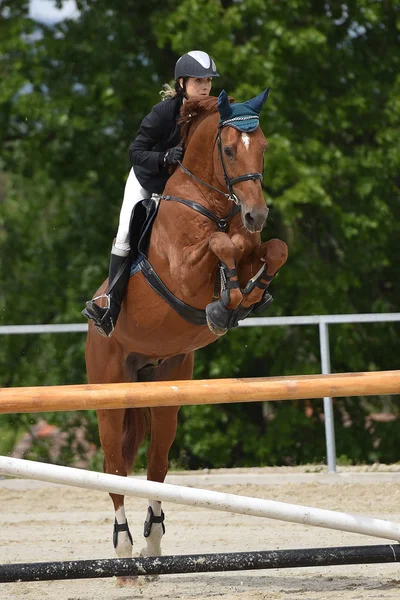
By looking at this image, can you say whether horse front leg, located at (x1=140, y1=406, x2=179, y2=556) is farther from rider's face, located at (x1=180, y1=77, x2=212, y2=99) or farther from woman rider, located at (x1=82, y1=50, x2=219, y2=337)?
rider's face, located at (x1=180, y1=77, x2=212, y2=99)

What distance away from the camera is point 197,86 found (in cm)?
500

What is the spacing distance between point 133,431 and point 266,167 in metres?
5.68

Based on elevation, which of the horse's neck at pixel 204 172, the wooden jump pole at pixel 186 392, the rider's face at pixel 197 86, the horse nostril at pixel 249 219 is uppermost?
the rider's face at pixel 197 86

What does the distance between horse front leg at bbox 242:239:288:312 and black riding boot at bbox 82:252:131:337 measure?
846mm

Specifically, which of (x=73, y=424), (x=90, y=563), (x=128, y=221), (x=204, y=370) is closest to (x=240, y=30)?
(x=204, y=370)

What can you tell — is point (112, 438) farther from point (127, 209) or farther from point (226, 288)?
point (226, 288)

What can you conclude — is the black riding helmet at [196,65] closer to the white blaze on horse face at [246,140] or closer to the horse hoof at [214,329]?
the white blaze on horse face at [246,140]

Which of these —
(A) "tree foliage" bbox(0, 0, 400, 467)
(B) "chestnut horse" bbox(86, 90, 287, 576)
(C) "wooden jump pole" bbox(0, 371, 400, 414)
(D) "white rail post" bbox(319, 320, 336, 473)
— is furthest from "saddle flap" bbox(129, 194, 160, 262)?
(A) "tree foliage" bbox(0, 0, 400, 467)

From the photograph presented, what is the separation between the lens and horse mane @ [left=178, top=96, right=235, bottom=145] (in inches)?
192

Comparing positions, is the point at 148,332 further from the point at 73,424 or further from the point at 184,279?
the point at 73,424

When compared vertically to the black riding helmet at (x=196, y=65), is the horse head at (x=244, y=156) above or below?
below

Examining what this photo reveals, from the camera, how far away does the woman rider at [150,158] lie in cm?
498

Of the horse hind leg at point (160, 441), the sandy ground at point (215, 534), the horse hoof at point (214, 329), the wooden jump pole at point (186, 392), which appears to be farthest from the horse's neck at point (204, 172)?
the sandy ground at point (215, 534)

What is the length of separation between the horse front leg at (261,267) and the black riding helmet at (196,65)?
96 centimetres
